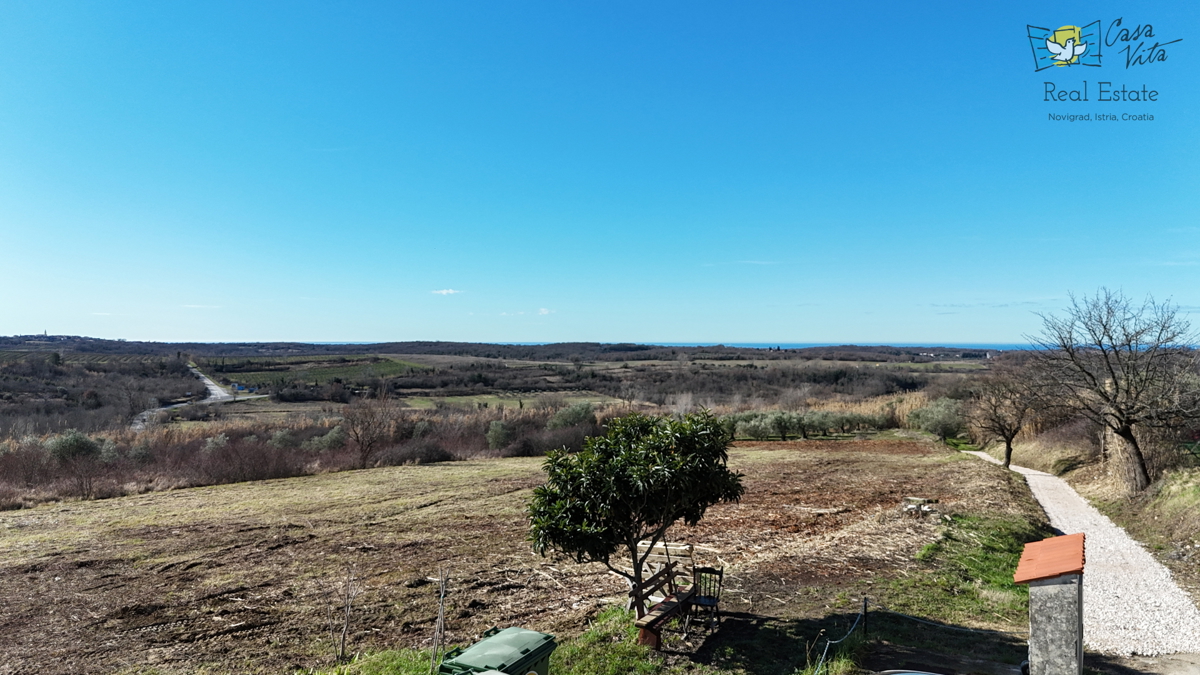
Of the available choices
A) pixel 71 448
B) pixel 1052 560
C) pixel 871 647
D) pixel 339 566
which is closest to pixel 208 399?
pixel 71 448

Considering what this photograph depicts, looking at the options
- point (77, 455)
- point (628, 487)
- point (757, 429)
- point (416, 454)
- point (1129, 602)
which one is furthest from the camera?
point (757, 429)

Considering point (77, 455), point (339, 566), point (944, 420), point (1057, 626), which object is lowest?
point (77, 455)

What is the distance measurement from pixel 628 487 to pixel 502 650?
204 cm

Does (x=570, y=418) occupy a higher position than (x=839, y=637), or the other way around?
(x=839, y=637)

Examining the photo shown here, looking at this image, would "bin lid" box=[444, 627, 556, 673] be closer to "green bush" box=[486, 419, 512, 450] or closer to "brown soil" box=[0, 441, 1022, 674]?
"brown soil" box=[0, 441, 1022, 674]

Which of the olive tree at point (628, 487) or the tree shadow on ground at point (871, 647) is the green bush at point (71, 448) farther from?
the tree shadow on ground at point (871, 647)

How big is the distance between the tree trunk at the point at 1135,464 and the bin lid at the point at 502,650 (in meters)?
20.2

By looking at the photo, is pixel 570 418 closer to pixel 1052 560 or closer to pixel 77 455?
pixel 77 455

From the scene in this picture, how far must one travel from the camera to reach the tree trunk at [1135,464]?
17.4m

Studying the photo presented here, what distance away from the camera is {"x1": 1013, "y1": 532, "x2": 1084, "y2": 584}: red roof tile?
160 inches

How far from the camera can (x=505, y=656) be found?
5.16 m

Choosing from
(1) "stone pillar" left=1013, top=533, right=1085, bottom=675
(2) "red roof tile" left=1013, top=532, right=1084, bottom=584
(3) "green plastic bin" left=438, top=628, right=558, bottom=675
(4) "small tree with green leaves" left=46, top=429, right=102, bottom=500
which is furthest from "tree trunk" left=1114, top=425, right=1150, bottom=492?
(4) "small tree with green leaves" left=46, top=429, right=102, bottom=500

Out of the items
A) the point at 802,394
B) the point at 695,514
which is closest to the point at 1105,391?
the point at 695,514

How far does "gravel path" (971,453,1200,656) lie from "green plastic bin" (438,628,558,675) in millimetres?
6927
